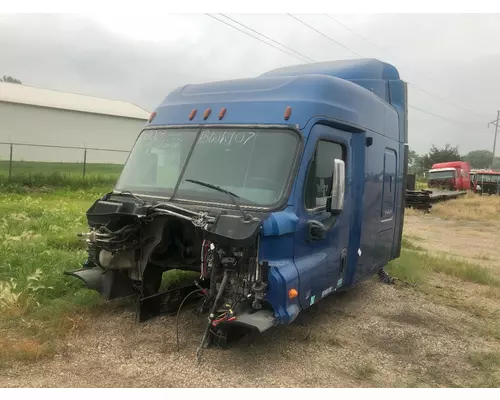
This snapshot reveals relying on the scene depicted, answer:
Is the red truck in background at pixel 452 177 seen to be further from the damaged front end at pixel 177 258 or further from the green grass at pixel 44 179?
the damaged front end at pixel 177 258


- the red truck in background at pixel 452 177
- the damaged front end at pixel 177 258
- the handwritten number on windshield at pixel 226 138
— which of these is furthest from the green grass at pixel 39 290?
the red truck in background at pixel 452 177

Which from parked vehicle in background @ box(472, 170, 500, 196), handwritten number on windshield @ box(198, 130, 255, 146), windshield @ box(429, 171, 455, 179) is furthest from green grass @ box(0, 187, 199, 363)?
parked vehicle in background @ box(472, 170, 500, 196)

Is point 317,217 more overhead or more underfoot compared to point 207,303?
more overhead

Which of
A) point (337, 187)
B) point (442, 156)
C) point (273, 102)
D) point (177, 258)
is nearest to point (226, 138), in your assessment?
point (273, 102)

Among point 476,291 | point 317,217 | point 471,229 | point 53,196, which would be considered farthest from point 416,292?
point 53,196

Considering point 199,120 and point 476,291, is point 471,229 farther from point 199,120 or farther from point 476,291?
point 199,120

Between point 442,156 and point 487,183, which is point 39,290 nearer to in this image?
point 487,183

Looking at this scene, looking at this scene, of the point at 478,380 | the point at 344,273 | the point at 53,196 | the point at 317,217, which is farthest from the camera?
the point at 53,196

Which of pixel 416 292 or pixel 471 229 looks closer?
pixel 416 292

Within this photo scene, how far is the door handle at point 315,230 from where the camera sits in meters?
4.90

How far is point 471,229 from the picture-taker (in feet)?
63.5

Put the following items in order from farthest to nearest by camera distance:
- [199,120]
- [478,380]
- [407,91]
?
[407,91], [199,120], [478,380]

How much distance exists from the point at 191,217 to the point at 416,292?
4.98 m

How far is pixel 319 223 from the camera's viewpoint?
5.01 metres
